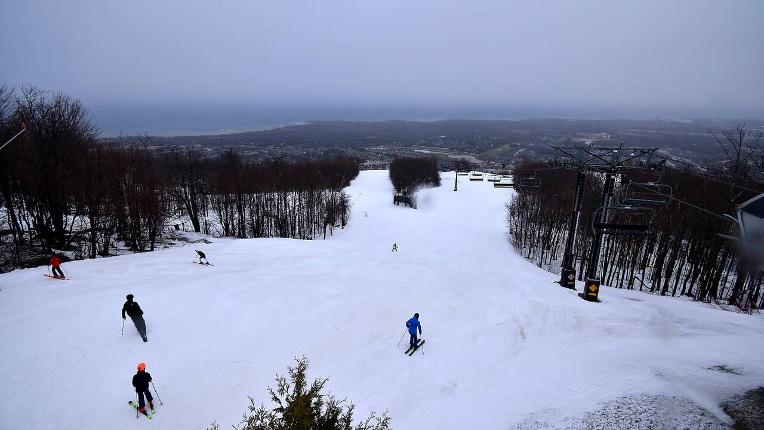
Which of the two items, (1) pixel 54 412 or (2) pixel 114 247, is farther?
(2) pixel 114 247

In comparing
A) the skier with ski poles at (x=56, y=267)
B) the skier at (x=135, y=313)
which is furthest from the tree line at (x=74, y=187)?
the skier at (x=135, y=313)

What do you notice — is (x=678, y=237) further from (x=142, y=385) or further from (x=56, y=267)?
(x=56, y=267)

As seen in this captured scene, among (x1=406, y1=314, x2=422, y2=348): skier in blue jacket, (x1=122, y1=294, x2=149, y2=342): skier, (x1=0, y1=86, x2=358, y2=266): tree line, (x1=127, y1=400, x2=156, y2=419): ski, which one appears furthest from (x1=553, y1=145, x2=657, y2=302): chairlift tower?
(x1=0, y1=86, x2=358, y2=266): tree line

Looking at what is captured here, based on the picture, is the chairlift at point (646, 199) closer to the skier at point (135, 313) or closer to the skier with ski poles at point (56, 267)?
the skier at point (135, 313)

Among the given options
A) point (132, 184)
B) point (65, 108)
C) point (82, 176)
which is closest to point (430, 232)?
point (132, 184)

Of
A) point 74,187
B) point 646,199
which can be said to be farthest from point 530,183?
point 74,187

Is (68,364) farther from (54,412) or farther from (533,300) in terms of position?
(533,300)

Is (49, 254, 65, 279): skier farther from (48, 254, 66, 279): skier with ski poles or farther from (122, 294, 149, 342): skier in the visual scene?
(122, 294, 149, 342): skier
